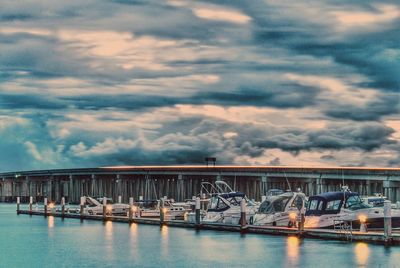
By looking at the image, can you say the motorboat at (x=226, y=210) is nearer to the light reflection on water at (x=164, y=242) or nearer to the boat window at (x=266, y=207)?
the light reflection on water at (x=164, y=242)

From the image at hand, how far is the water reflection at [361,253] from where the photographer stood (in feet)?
178

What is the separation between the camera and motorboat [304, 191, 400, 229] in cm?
6731

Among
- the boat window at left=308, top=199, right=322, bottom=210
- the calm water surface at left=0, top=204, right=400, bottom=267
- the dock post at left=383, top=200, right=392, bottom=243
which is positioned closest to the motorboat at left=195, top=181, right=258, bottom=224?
the calm water surface at left=0, top=204, right=400, bottom=267

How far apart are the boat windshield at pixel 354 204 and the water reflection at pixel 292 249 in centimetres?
450

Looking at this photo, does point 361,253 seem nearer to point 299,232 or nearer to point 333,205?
point 299,232

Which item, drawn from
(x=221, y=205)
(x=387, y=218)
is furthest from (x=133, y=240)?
(x=387, y=218)

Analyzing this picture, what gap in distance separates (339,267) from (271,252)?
9.40 m

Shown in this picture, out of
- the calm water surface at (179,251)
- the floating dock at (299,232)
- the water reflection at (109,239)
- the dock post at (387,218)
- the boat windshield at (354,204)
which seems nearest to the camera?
the calm water surface at (179,251)

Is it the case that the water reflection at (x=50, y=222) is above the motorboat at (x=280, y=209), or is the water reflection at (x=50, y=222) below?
below

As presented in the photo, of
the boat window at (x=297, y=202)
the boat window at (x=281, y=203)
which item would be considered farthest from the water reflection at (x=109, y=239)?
the boat window at (x=297, y=202)

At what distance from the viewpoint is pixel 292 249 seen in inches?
2475

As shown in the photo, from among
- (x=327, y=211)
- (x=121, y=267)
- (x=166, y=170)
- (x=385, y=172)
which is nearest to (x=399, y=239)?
(x=327, y=211)

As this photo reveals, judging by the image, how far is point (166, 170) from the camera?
195 meters

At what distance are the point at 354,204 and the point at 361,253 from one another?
1140cm
